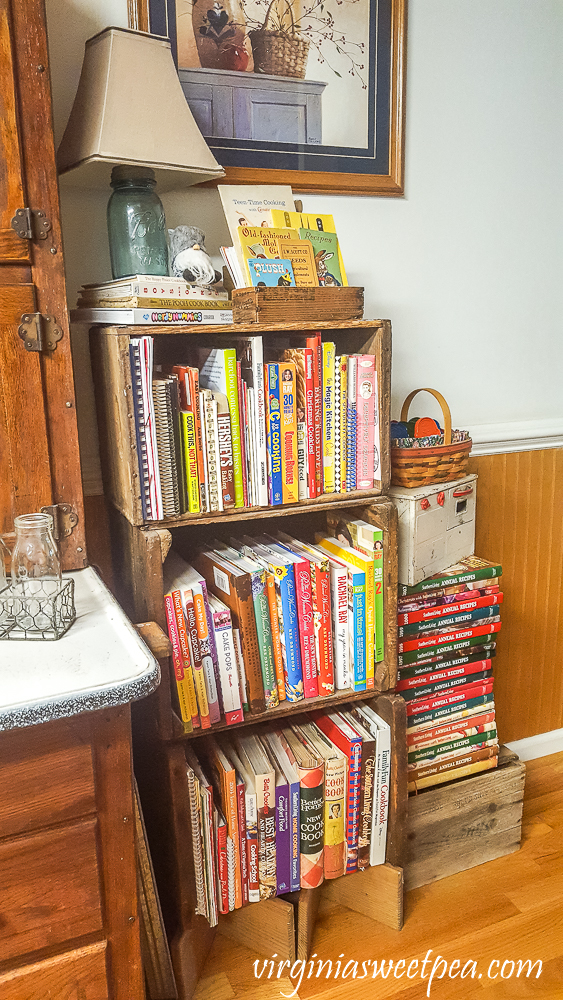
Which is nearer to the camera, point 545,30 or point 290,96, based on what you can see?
point 290,96

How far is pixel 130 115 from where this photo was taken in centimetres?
128

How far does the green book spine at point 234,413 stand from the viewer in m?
1.33

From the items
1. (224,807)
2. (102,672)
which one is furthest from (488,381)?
(102,672)

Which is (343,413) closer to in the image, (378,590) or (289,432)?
(289,432)

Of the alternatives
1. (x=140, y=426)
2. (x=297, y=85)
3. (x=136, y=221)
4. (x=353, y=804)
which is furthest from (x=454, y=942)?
(x=297, y=85)

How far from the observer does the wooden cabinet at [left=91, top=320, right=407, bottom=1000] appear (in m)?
1.30

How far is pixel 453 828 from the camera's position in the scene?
1.77 metres

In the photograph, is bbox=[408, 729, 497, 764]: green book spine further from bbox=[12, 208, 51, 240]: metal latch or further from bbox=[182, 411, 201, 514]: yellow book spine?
bbox=[12, 208, 51, 240]: metal latch

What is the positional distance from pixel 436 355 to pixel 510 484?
1.38 ft

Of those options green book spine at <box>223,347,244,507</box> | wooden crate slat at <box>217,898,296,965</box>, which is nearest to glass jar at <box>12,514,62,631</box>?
green book spine at <box>223,347,244,507</box>

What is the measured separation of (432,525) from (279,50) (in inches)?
42.1

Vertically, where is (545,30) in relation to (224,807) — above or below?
above

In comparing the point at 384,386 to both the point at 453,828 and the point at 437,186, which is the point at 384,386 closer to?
the point at 437,186

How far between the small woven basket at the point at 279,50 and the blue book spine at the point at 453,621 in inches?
48.4
